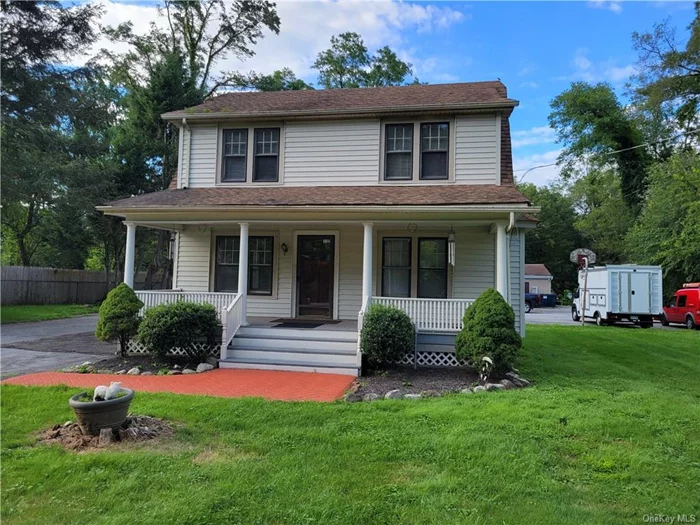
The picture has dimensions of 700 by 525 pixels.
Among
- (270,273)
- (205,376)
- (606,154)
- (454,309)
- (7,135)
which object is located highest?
(606,154)

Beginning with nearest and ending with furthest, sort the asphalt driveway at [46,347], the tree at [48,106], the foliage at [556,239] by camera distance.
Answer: the asphalt driveway at [46,347] → the tree at [48,106] → the foliage at [556,239]

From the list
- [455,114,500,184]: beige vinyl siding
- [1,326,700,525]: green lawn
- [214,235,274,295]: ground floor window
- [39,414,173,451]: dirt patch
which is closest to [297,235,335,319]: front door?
[214,235,274,295]: ground floor window

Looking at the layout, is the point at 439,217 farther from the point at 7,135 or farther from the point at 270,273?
the point at 7,135

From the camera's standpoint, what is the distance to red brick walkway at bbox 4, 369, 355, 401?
639cm

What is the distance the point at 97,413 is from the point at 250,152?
25.9 ft

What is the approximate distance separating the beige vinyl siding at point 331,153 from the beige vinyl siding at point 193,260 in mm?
2751

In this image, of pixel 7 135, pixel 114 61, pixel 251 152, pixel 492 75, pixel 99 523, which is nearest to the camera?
pixel 99 523

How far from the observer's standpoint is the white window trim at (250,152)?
10758 millimetres

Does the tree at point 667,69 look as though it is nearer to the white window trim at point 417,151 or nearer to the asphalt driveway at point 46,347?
the white window trim at point 417,151

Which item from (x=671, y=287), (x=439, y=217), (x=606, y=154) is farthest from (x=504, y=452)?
(x=606, y=154)

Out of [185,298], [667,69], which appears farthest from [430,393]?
[667,69]

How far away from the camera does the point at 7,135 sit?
15.1 m

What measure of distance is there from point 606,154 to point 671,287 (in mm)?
9008

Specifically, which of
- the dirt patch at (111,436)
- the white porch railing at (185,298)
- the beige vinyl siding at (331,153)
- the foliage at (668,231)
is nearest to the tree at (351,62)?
the foliage at (668,231)
